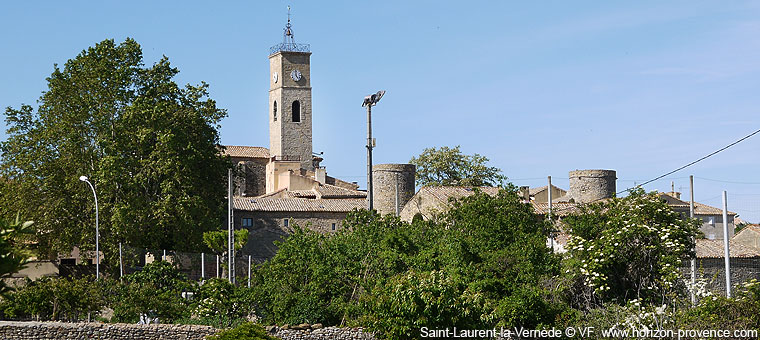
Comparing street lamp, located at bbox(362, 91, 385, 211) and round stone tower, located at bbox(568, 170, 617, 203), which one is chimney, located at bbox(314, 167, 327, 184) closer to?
round stone tower, located at bbox(568, 170, 617, 203)

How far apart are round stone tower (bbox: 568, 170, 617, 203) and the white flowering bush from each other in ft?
79.7

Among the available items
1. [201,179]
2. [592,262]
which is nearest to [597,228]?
[592,262]

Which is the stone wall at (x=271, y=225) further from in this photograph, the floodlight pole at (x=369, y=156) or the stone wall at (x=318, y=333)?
the stone wall at (x=318, y=333)

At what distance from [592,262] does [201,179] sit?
72.8ft

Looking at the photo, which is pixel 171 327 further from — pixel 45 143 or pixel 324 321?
pixel 45 143

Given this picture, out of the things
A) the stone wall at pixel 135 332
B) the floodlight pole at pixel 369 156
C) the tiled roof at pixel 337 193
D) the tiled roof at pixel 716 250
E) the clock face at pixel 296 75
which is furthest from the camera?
the clock face at pixel 296 75

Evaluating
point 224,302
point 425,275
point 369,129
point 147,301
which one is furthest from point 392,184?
point 425,275

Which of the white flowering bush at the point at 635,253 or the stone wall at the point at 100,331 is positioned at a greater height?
the white flowering bush at the point at 635,253

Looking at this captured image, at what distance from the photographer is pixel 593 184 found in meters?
48.2

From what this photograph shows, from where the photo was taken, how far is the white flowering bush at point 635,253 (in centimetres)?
2302

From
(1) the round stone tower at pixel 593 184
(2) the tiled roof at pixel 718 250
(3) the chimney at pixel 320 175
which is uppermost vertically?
(3) the chimney at pixel 320 175

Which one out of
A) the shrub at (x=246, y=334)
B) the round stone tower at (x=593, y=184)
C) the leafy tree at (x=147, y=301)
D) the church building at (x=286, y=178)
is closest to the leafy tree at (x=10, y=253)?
the shrub at (x=246, y=334)

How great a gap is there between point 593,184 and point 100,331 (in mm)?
30070

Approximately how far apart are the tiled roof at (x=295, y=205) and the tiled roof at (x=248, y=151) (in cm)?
2040
